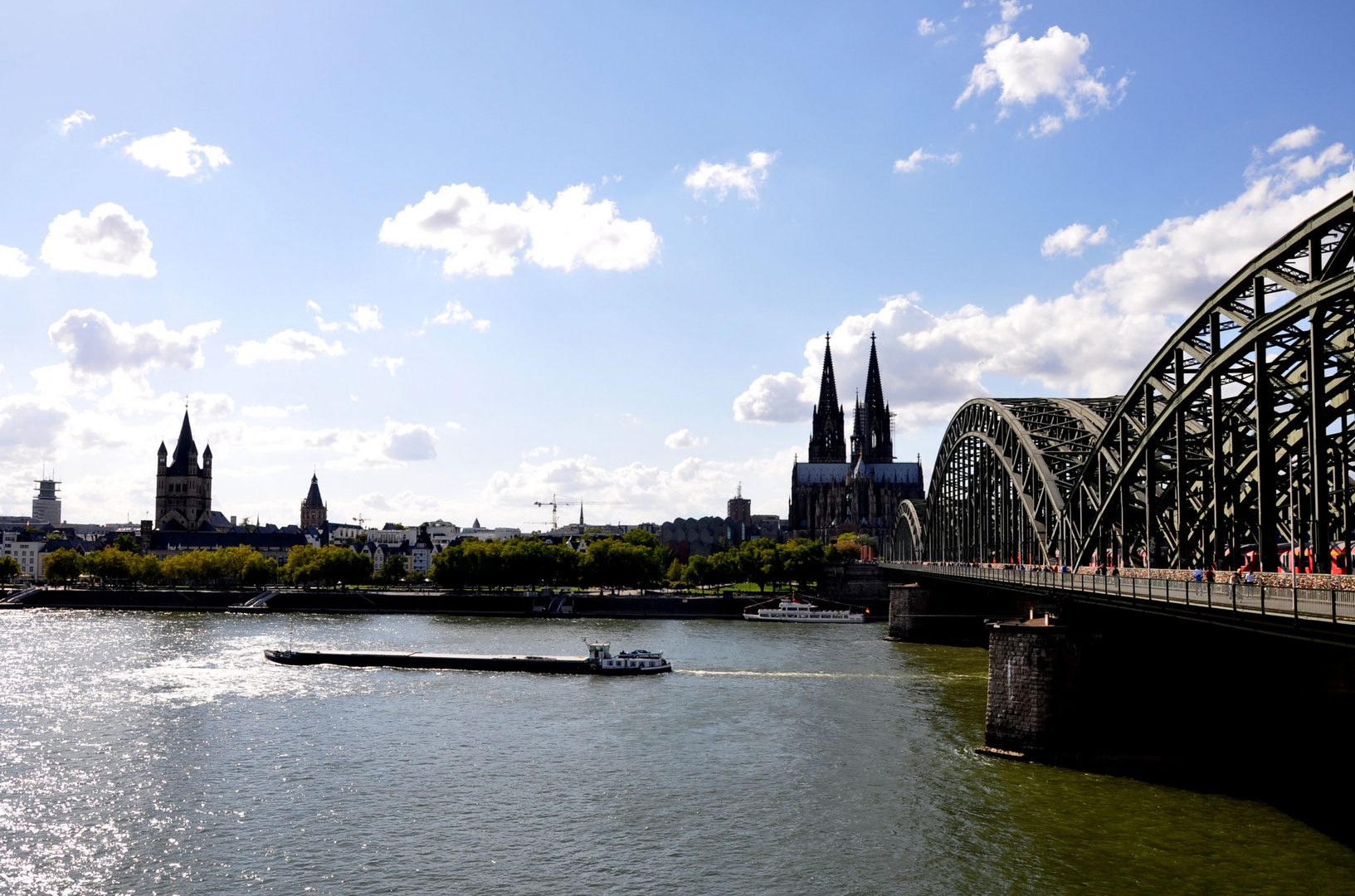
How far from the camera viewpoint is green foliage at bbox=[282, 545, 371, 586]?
142250 mm

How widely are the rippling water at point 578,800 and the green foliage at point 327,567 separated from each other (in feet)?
266

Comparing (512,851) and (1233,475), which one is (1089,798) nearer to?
(1233,475)

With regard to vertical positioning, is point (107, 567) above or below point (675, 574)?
above

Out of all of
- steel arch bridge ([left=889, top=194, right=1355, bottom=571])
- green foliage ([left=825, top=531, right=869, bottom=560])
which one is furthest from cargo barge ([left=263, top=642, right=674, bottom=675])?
green foliage ([left=825, top=531, right=869, bottom=560])

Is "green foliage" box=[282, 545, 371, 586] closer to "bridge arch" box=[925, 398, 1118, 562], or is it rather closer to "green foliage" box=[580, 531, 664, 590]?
"green foliage" box=[580, 531, 664, 590]

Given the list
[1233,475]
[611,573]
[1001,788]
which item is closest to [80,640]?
[611,573]

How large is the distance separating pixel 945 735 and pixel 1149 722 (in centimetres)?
858

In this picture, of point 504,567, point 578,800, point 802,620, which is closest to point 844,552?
point 504,567

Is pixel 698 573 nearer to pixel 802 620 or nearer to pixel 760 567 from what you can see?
pixel 760 567

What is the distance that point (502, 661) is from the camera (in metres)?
69.3

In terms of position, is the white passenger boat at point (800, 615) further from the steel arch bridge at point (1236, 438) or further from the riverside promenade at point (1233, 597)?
the riverside promenade at point (1233, 597)

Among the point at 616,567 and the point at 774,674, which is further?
the point at 616,567

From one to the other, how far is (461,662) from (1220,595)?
164ft

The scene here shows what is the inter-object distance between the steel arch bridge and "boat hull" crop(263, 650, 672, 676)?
2797 cm
